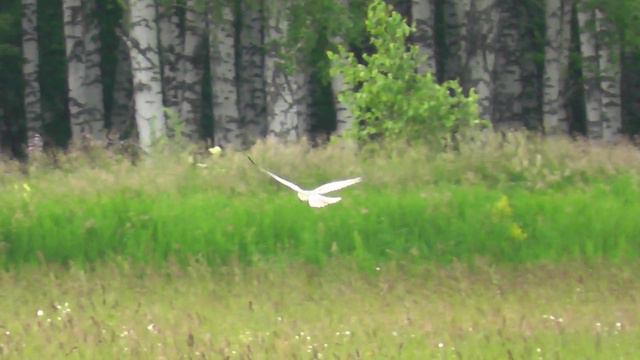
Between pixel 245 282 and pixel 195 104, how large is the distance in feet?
56.7

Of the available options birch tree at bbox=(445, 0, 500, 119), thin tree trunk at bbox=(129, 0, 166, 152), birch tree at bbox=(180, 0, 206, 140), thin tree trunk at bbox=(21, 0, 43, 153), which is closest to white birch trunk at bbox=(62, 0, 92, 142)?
thin tree trunk at bbox=(21, 0, 43, 153)

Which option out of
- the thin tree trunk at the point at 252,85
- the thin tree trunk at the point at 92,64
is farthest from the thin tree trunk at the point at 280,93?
the thin tree trunk at the point at 92,64

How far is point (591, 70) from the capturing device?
28.4 metres

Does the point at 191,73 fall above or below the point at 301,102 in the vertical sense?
above

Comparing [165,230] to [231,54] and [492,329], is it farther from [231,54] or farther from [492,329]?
[231,54]

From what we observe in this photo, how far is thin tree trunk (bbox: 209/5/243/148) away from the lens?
89.8 ft

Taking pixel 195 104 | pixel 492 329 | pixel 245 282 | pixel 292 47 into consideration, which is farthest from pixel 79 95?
pixel 492 329

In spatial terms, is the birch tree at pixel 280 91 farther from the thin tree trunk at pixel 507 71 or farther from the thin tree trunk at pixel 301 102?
the thin tree trunk at pixel 507 71

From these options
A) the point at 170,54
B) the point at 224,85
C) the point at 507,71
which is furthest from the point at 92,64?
the point at 507,71

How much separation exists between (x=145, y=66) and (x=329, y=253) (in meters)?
9.27

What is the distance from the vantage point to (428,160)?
15.2 m

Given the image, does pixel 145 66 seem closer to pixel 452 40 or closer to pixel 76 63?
pixel 76 63

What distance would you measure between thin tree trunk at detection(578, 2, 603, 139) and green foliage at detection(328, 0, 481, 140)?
1095 cm

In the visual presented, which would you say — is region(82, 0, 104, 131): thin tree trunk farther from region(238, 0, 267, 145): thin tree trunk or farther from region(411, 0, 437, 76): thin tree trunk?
region(411, 0, 437, 76): thin tree trunk
